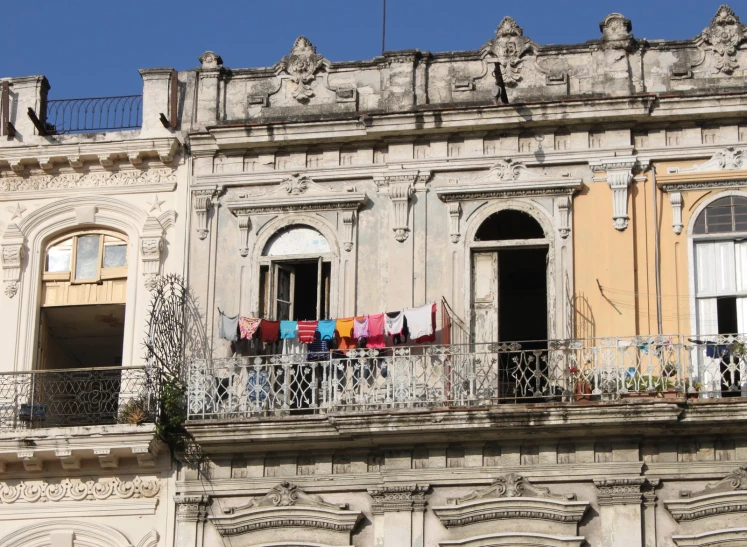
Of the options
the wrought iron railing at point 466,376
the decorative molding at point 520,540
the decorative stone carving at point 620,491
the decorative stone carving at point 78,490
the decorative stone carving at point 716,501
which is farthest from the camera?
the decorative stone carving at point 78,490

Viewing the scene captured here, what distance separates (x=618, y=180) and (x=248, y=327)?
4863 mm

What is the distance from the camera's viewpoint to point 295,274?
19734 mm

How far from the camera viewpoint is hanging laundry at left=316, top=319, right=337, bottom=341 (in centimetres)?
1858

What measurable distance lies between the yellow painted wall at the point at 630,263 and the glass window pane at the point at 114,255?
5.86 meters

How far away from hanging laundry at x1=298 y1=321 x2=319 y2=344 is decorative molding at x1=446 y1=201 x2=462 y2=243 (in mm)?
2009

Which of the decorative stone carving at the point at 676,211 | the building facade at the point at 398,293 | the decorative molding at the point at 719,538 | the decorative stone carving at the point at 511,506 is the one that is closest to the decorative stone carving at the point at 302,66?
the building facade at the point at 398,293

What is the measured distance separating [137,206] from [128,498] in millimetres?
3937

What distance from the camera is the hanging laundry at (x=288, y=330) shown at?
1878 centimetres

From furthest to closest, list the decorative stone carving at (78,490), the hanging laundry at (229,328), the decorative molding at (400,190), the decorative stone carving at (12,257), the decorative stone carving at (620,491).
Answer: the decorative stone carving at (12,257)
the decorative molding at (400,190)
the hanging laundry at (229,328)
the decorative stone carving at (78,490)
the decorative stone carving at (620,491)

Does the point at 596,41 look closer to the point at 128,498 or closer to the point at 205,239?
the point at 205,239

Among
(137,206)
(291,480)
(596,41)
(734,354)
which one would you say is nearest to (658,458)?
(734,354)

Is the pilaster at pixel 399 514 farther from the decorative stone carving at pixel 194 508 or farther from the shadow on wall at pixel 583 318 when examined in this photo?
the shadow on wall at pixel 583 318

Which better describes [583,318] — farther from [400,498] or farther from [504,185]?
[400,498]

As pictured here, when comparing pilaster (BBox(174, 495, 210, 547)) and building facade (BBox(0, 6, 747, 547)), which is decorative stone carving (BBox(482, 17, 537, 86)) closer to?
building facade (BBox(0, 6, 747, 547))
